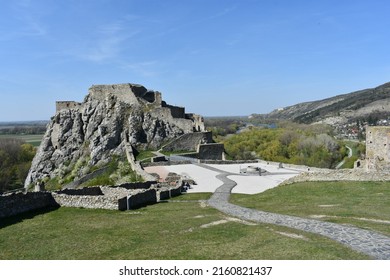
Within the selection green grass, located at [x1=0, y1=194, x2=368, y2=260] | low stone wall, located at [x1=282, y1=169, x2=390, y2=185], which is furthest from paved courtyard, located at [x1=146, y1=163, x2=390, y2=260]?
low stone wall, located at [x1=282, y1=169, x2=390, y2=185]

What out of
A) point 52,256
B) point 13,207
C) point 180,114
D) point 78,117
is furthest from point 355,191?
point 78,117

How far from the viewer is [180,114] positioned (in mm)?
55031

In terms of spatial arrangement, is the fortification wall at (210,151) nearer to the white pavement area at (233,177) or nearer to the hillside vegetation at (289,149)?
the white pavement area at (233,177)

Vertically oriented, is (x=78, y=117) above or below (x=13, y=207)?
above

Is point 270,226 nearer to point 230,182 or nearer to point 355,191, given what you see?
point 355,191

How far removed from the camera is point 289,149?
225 feet

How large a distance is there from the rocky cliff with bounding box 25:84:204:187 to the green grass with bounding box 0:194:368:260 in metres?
31.4

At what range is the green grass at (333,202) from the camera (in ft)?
42.8

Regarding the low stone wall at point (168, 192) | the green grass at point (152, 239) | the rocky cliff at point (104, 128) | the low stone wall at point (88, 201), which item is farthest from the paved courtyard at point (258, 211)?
the rocky cliff at point (104, 128)

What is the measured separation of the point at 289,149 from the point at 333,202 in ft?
173

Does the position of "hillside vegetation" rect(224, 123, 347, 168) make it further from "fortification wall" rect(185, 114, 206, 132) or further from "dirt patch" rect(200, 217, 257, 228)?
"dirt patch" rect(200, 217, 257, 228)

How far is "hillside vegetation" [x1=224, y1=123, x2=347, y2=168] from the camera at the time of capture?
206 ft

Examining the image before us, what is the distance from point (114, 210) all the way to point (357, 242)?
10.9 m

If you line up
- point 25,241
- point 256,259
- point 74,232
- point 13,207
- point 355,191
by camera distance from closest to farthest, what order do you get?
1. point 256,259
2. point 25,241
3. point 74,232
4. point 13,207
5. point 355,191
